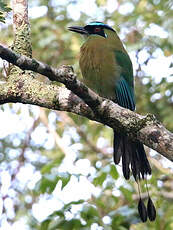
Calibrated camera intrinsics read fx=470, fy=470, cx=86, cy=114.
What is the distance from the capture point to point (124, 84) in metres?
3.19

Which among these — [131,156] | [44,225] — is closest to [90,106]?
[44,225]

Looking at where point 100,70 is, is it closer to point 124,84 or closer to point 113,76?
point 113,76

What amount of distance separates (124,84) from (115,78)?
0.32ft

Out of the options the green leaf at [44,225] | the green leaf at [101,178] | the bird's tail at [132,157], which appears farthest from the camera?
the bird's tail at [132,157]

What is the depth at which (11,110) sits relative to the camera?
435 cm

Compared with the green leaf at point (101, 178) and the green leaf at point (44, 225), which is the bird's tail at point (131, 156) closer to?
the green leaf at point (101, 178)

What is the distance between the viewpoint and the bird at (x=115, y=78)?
2.78 m

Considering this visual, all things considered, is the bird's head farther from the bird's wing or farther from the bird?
the bird's wing

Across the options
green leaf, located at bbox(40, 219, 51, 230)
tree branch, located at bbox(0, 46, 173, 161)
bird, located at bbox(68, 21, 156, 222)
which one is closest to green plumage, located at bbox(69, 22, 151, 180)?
bird, located at bbox(68, 21, 156, 222)

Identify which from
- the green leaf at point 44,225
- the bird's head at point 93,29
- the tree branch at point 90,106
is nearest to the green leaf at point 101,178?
the green leaf at point 44,225

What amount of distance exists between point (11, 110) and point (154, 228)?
1.98m

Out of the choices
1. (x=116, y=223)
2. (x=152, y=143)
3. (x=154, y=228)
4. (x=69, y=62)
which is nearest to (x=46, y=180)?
(x=116, y=223)

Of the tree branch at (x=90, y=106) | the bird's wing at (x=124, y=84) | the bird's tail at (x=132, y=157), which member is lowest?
the bird's tail at (x=132, y=157)

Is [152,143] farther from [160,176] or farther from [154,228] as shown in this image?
[160,176]
